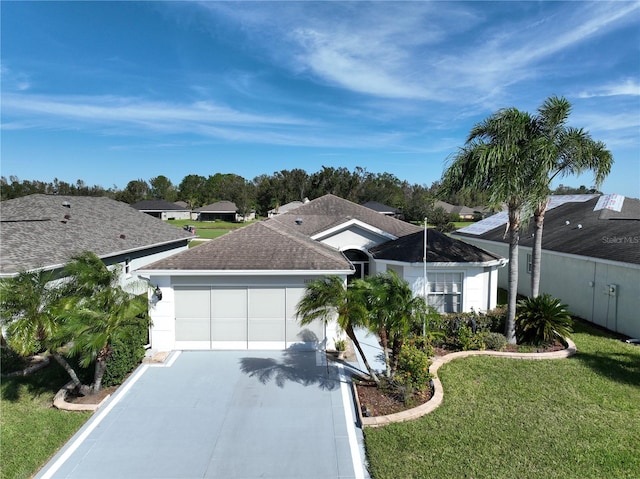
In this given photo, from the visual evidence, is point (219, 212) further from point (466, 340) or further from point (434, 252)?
point (466, 340)

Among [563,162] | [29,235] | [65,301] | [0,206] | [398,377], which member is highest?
[563,162]

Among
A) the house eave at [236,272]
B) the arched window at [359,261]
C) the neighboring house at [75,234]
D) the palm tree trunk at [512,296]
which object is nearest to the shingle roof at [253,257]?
the house eave at [236,272]

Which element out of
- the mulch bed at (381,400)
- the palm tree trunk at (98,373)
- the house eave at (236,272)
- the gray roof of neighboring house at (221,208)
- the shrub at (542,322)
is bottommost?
the mulch bed at (381,400)

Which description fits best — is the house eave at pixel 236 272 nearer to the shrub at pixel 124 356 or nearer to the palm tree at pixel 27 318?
the shrub at pixel 124 356

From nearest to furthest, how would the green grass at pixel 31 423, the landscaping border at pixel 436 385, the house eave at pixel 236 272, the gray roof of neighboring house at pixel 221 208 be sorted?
the green grass at pixel 31 423, the landscaping border at pixel 436 385, the house eave at pixel 236 272, the gray roof of neighboring house at pixel 221 208

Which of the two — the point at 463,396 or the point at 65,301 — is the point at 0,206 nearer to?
the point at 65,301

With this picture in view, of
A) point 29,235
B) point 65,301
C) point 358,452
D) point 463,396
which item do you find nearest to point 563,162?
point 463,396

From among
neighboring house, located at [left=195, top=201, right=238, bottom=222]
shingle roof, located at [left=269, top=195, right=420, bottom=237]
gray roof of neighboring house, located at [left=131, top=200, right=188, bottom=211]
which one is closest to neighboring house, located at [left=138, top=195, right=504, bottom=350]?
shingle roof, located at [left=269, top=195, right=420, bottom=237]

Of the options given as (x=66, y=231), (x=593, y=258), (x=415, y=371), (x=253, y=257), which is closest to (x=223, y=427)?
(x=415, y=371)
